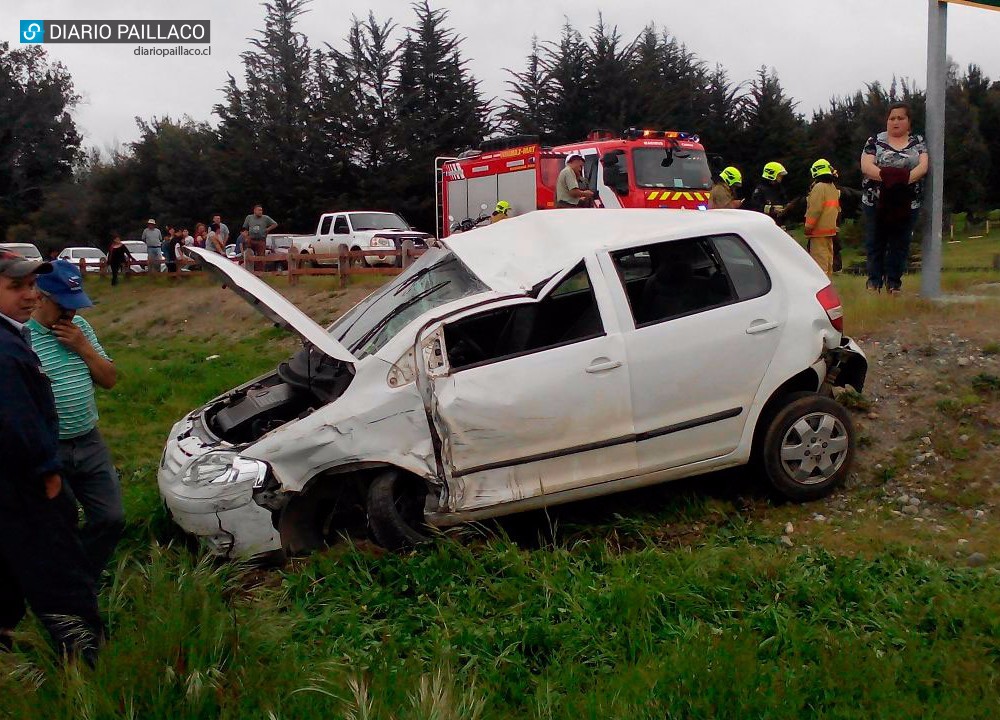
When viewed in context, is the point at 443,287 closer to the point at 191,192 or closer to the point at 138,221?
the point at 191,192

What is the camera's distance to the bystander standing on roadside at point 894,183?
851 centimetres

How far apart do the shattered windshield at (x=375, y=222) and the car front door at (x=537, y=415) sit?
18.5 meters

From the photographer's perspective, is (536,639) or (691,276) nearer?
(536,639)

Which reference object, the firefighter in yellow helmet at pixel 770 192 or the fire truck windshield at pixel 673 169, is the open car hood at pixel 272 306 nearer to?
the firefighter in yellow helmet at pixel 770 192

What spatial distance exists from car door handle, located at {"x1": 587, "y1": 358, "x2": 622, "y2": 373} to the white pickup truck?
55.5 ft

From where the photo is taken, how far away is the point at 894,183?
8516 mm

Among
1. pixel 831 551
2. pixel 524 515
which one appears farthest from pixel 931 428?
pixel 524 515

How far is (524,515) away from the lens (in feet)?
18.8

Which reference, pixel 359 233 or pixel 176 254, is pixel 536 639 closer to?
pixel 359 233

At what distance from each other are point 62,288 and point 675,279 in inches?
135

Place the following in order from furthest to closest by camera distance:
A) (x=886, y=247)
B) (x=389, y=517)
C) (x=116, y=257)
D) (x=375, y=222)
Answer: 1. (x=375, y=222)
2. (x=116, y=257)
3. (x=886, y=247)
4. (x=389, y=517)

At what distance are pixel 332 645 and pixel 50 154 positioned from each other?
51614mm

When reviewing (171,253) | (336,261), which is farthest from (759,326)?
(171,253)

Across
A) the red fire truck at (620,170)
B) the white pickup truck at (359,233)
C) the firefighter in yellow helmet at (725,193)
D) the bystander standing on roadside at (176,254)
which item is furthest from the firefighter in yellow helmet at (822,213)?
the bystander standing on roadside at (176,254)
